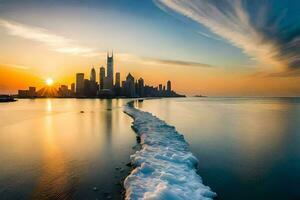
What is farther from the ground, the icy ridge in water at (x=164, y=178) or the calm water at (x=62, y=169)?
the icy ridge in water at (x=164, y=178)

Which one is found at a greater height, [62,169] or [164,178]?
[164,178]

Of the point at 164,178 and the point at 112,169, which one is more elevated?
the point at 164,178

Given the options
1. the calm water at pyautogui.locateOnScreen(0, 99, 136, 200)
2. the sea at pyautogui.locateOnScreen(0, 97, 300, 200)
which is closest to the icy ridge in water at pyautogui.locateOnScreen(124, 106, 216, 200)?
the sea at pyautogui.locateOnScreen(0, 97, 300, 200)

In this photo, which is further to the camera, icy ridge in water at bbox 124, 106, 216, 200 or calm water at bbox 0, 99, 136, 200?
calm water at bbox 0, 99, 136, 200

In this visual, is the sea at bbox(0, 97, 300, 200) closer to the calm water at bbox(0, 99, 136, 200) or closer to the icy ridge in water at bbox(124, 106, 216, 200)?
the calm water at bbox(0, 99, 136, 200)

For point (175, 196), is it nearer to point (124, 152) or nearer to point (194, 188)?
point (194, 188)

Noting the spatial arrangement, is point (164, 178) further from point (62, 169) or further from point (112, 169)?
point (62, 169)

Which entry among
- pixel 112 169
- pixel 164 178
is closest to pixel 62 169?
pixel 112 169

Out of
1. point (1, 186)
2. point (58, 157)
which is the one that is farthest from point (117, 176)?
point (58, 157)

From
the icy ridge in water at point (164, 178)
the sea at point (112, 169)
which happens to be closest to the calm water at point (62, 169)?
the sea at point (112, 169)

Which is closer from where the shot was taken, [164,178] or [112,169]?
[164,178]

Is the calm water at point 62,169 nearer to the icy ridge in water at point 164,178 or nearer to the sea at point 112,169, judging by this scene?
the sea at point 112,169
